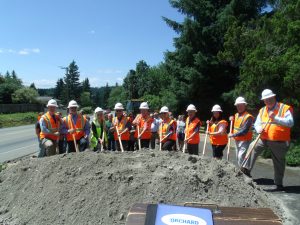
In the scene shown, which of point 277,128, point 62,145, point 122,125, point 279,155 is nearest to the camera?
point 277,128

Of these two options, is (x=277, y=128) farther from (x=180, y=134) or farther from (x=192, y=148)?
(x=180, y=134)

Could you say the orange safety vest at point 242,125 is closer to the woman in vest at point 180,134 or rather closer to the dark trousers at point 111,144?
the dark trousers at point 111,144

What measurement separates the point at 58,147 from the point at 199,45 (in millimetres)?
16778

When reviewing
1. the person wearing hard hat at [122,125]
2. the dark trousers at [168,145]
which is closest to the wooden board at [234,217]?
the dark trousers at [168,145]

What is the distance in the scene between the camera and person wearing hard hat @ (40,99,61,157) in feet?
32.1

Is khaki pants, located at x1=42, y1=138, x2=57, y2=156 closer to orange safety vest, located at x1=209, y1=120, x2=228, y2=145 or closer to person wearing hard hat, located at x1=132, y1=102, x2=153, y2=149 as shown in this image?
person wearing hard hat, located at x1=132, y1=102, x2=153, y2=149

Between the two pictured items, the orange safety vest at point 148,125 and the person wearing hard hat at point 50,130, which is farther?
the orange safety vest at point 148,125

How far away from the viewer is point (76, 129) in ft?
33.6

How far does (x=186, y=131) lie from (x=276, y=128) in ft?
8.61

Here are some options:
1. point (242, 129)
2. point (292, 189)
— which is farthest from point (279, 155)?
point (242, 129)

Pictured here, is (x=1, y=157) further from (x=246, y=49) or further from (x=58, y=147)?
(x=246, y=49)

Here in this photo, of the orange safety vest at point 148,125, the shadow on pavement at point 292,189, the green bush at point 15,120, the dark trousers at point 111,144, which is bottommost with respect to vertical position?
the green bush at point 15,120

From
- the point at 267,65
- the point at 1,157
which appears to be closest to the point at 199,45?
the point at 267,65

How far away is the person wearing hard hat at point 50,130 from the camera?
9.80 metres
